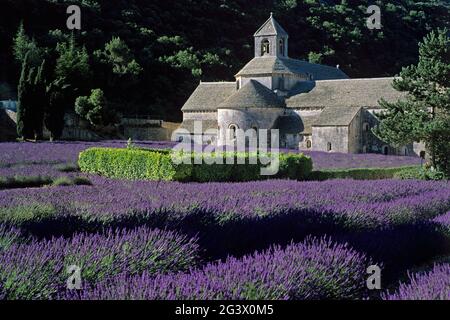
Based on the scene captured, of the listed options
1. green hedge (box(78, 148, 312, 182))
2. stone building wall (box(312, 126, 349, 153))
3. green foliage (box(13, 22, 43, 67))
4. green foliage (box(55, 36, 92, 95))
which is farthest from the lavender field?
green foliage (box(13, 22, 43, 67))

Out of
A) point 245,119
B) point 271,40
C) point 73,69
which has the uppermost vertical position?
point 271,40

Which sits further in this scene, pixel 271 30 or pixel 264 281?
pixel 271 30

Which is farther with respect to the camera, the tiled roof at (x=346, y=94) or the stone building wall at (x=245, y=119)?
the stone building wall at (x=245, y=119)

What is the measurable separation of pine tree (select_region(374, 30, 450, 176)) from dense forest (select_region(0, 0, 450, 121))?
30166mm

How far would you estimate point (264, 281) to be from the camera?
5.15m

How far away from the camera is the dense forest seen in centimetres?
5562

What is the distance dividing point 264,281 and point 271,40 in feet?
165

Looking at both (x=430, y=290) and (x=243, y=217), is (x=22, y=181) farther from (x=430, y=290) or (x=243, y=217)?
(x=430, y=290)

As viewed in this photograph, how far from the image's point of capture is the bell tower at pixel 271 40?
53656 mm

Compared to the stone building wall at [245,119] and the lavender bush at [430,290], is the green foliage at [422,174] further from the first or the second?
the stone building wall at [245,119]

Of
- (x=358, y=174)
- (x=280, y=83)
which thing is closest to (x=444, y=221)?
(x=358, y=174)

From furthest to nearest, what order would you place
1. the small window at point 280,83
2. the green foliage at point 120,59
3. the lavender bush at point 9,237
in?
1. the green foliage at point 120,59
2. the small window at point 280,83
3. the lavender bush at point 9,237

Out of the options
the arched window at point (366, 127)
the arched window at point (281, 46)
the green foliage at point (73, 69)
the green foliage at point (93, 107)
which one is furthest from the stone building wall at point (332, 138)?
the green foliage at point (73, 69)

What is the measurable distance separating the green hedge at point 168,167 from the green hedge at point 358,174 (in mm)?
983
